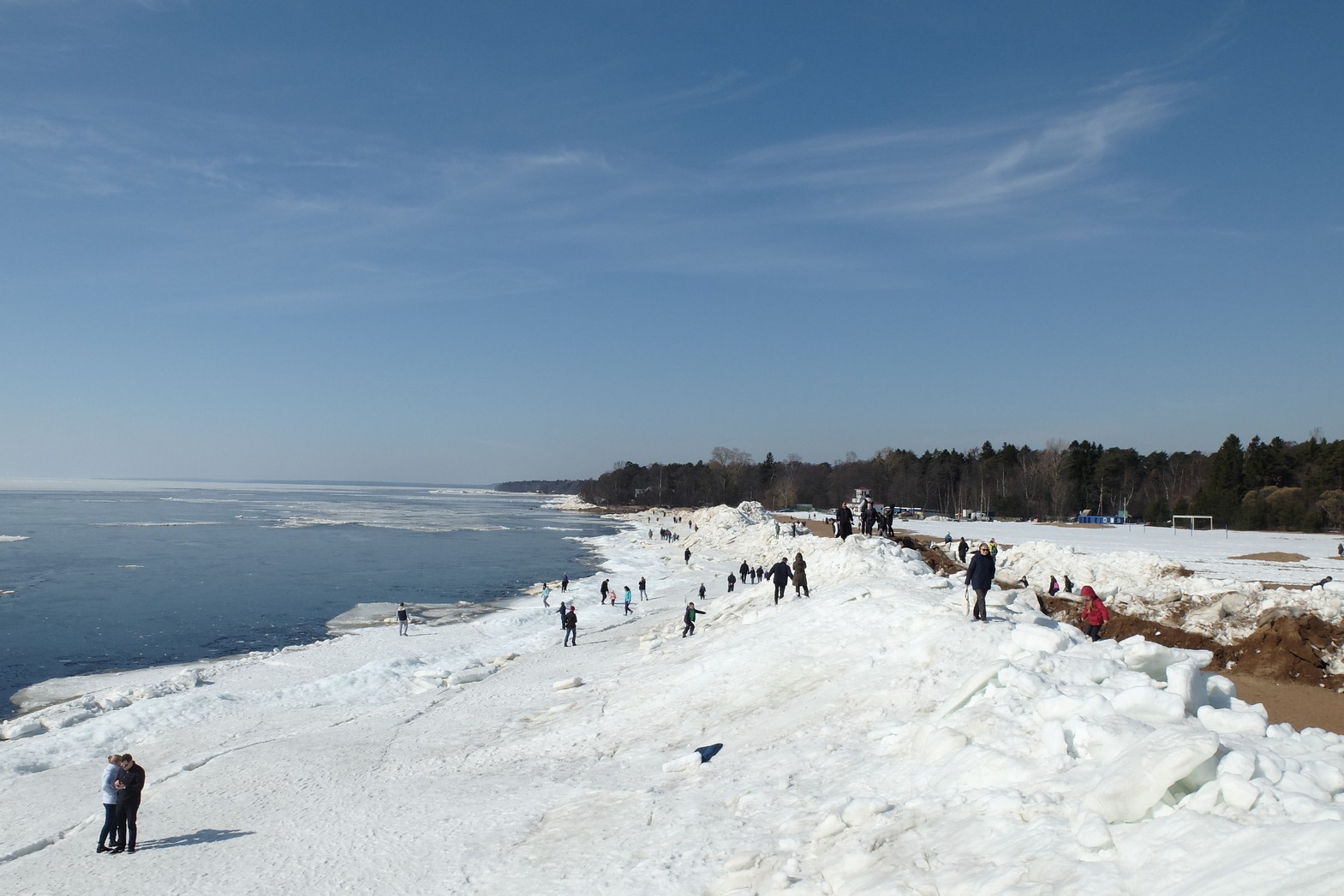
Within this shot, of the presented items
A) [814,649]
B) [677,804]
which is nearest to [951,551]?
[814,649]

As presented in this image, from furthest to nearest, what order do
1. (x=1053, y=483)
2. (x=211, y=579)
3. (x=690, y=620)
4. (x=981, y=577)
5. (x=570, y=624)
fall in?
1. (x=1053, y=483)
2. (x=211, y=579)
3. (x=570, y=624)
4. (x=690, y=620)
5. (x=981, y=577)

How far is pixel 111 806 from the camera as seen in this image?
10320 millimetres

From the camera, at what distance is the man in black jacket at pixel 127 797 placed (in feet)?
33.8

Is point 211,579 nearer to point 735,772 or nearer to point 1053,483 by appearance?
point 735,772

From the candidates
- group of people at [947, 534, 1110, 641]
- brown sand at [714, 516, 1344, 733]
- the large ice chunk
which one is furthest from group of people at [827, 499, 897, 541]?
the large ice chunk

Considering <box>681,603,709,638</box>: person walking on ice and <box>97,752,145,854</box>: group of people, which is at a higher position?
<box>681,603,709,638</box>: person walking on ice

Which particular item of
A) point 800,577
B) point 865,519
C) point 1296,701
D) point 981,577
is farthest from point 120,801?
point 865,519

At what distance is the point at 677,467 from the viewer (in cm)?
17025

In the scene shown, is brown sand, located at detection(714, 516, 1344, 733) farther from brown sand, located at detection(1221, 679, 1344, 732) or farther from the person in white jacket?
the person in white jacket

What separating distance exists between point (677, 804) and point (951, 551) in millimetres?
29859

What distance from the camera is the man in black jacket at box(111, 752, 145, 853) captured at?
10.3 meters

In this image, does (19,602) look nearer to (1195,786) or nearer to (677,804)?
(677,804)

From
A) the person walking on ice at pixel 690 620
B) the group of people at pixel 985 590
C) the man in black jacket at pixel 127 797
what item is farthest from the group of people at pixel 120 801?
the person walking on ice at pixel 690 620

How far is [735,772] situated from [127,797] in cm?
770
